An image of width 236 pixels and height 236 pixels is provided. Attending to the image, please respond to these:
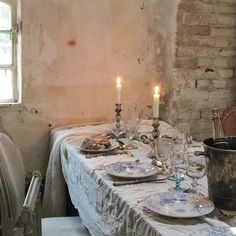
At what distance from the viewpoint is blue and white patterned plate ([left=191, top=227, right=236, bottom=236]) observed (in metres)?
1.06

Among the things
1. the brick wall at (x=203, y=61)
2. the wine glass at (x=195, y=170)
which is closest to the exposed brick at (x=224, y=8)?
the brick wall at (x=203, y=61)

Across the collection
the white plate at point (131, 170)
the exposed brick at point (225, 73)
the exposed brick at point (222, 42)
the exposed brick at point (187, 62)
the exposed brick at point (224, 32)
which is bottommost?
the white plate at point (131, 170)

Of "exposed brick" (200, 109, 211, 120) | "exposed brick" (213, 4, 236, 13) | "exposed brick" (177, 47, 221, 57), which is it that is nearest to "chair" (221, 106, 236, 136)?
"exposed brick" (200, 109, 211, 120)

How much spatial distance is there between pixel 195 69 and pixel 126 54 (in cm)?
46

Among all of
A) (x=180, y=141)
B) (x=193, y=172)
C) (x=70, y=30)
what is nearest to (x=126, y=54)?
(x=70, y=30)

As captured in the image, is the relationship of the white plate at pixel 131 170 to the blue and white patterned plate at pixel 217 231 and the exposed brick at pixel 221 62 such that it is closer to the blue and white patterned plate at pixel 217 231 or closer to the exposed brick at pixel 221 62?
the blue and white patterned plate at pixel 217 231

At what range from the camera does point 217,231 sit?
1079 millimetres

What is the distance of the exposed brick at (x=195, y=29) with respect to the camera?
274cm

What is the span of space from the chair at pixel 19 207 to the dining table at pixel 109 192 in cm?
10

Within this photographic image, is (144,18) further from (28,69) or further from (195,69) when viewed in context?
(28,69)

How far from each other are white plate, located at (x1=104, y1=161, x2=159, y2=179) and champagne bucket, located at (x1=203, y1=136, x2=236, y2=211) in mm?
355

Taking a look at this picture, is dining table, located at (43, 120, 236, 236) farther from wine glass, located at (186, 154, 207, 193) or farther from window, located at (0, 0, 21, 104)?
window, located at (0, 0, 21, 104)

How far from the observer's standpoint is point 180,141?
1629mm

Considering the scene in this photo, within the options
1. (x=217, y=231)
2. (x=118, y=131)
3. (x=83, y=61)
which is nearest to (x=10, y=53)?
(x=83, y=61)
